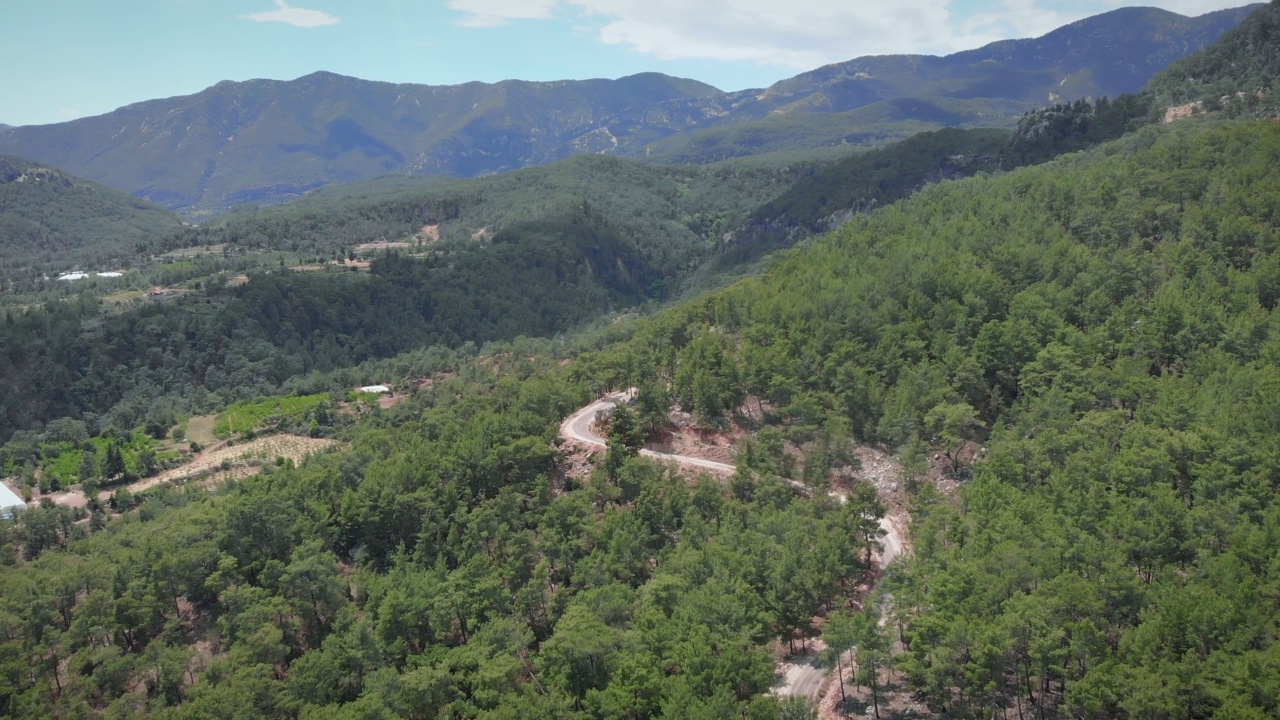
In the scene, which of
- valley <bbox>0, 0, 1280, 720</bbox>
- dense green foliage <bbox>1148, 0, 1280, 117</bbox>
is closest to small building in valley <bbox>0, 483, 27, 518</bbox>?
valley <bbox>0, 0, 1280, 720</bbox>

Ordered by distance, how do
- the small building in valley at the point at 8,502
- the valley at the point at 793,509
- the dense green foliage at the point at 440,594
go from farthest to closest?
the small building in valley at the point at 8,502, the dense green foliage at the point at 440,594, the valley at the point at 793,509

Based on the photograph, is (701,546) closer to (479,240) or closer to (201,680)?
(201,680)

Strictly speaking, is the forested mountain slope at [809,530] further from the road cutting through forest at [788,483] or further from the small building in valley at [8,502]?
the small building in valley at [8,502]

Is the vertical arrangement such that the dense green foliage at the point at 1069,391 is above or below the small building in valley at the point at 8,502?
above

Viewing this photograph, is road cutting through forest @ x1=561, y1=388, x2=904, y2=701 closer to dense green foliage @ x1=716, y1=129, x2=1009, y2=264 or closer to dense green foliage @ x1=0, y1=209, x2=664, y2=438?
dense green foliage @ x1=0, y1=209, x2=664, y2=438

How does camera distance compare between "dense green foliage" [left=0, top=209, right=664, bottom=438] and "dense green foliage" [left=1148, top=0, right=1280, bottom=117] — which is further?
"dense green foliage" [left=0, top=209, right=664, bottom=438]

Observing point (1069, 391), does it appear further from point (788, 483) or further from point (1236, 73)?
point (1236, 73)

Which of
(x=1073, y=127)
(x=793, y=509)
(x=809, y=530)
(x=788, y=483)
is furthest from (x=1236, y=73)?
(x=809, y=530)

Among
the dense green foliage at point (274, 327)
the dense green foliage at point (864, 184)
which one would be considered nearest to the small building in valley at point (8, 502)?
the dense green foliage at point (274, 327)
